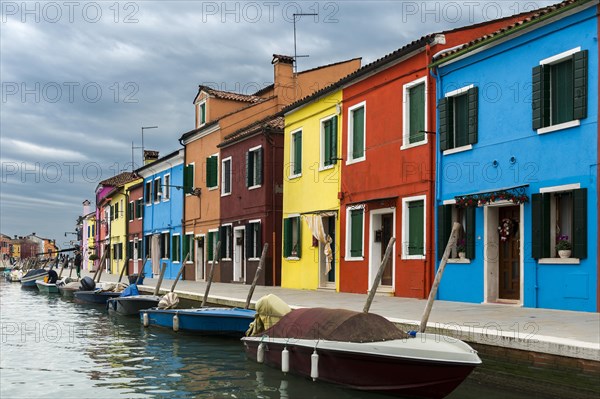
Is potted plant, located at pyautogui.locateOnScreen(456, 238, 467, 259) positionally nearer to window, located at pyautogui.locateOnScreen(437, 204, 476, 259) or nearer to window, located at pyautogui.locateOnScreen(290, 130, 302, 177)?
window, located at pyautogui.locateOnScreen(437, 204, 476, 259)

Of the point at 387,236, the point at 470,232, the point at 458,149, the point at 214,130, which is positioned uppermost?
the point at 214,130

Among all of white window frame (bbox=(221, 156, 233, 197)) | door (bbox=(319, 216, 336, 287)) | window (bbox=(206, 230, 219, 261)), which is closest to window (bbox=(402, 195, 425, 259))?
door (bbox=(319, 216, 336, 287))

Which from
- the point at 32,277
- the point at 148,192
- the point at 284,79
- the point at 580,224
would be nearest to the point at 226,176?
the point at 284,79

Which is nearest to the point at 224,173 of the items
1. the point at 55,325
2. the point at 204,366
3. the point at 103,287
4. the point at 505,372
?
the point at 103,287

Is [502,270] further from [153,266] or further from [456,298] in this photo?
[153,266]

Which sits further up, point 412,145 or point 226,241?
point 412,145

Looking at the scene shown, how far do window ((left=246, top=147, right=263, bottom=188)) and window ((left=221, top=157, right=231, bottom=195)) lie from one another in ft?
7.75

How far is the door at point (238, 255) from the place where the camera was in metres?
28.3

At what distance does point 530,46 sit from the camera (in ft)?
47.0

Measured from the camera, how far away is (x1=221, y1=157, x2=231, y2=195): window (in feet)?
96.8

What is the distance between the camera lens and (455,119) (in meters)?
16.6

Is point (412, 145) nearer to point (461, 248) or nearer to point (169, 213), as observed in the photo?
point (461, 248)

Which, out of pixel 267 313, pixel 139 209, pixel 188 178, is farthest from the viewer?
pixel 139 209

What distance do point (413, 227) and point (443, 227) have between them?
1.37 metres
